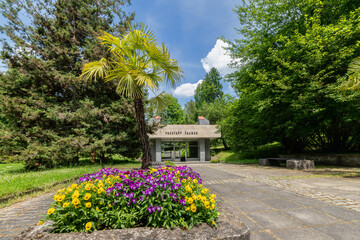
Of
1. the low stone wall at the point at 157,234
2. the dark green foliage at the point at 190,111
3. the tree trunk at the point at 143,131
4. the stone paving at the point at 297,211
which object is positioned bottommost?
the stone paving at the point at 297,211

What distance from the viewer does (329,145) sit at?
438 inches

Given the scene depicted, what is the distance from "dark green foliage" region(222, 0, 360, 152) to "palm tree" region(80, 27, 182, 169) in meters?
6.51

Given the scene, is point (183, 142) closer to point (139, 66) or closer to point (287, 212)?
point (139, 66)

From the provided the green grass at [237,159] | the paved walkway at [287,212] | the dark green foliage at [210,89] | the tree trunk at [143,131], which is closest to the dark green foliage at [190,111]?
the dark green foliage at [210,89]

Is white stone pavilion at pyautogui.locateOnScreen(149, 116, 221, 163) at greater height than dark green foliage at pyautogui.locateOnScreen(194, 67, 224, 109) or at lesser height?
lesser

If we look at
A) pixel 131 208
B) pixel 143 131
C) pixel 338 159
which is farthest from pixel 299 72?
pixel 131 208

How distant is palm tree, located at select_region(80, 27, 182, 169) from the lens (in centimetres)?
429

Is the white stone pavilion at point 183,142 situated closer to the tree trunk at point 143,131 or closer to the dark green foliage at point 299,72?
the dark green foliage at point 299,72

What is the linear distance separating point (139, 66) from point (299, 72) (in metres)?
8.02

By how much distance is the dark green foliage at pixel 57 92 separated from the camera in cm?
864

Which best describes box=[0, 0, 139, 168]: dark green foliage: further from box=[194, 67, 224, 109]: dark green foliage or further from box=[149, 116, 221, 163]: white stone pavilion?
box=[194, 67, 224, 109]: dark green foliage

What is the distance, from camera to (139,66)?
15.3 feet

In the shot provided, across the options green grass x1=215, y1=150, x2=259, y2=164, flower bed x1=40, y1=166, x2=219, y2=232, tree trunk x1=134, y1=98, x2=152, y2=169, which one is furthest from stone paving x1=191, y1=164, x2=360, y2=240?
green grass x1=215, y1=150, x2=259, y2=164

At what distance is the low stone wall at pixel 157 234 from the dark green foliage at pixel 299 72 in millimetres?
7810
